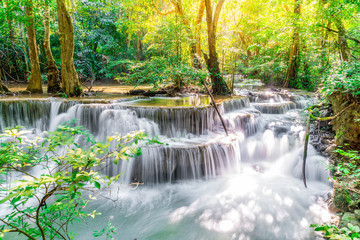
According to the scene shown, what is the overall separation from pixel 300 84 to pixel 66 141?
15.7 meters

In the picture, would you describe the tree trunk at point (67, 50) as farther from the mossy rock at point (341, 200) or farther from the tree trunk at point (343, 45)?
the tree trunk at point (343, 45)

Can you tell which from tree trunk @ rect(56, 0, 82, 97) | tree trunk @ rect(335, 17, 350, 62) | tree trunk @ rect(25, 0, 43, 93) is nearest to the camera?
tree trunk @ rect(335, 17, 350, 62)

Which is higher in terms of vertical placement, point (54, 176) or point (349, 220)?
point (54, 176)

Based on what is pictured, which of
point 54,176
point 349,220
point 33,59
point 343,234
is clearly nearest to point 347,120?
point 349,220

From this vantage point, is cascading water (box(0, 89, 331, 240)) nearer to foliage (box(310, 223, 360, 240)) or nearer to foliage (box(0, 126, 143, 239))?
foliage (box(0, 126, 143, 239))

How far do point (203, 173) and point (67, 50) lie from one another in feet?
24.3

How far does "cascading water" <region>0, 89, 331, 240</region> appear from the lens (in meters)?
4.24

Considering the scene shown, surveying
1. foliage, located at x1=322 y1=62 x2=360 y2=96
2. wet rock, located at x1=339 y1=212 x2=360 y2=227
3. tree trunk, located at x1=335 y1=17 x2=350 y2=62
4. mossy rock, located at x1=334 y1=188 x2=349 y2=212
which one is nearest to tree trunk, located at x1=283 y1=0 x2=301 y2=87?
tree trunk, located at x1=335 y1=17 x2=350 y2=62

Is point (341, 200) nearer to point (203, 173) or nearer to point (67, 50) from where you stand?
point (203, 173)

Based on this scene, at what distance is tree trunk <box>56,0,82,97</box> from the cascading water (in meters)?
1.63

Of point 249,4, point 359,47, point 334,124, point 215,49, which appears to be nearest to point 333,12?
point 359,47

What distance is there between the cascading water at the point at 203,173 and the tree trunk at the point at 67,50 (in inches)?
64.1

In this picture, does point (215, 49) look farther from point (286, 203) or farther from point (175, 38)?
point (286, 203)

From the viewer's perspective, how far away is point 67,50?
831 cm
